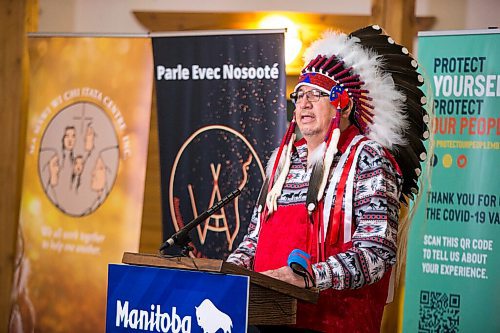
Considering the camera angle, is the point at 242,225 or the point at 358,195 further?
the point at 242,225

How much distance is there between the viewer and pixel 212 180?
14.0 feet

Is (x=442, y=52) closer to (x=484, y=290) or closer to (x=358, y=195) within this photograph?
(x=484, y=290)

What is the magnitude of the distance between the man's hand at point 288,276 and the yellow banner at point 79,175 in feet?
7.74

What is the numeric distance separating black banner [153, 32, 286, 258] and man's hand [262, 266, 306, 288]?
183 centimetres

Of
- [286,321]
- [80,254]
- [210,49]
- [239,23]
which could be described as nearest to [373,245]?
[286,321]

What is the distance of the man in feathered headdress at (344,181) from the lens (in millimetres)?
2409

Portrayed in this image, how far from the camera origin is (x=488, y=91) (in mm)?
3914

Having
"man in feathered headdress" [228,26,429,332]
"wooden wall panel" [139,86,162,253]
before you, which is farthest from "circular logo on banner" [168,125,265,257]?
"man in feathered headdress" [228,26,429,332]

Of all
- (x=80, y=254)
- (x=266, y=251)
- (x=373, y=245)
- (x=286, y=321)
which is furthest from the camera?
(x=80, y=254)

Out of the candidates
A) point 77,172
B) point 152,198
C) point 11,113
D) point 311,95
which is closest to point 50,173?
point 77,172

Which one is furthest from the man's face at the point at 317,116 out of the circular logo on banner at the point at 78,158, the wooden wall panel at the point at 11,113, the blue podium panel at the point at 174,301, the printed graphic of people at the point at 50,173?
the wooden wall panel at the point at 11,113

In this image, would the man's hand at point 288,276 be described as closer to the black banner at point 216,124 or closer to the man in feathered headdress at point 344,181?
the man in feathered headdress at point 344,181

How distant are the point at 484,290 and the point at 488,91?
0.90m

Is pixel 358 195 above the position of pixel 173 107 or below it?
below
